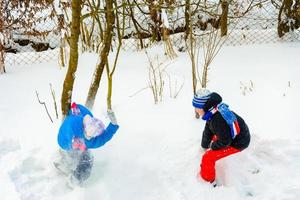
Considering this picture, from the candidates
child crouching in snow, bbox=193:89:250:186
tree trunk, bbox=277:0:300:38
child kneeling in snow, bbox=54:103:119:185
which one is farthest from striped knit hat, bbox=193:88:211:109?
tree trunk, bbox=277:0:300:38

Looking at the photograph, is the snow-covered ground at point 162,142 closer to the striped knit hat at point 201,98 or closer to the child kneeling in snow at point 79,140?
the child kneeling in snow at point 79,140

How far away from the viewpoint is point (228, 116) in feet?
11.4

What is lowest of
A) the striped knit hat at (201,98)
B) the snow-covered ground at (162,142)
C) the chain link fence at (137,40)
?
the snow-covered ground at (162,142)

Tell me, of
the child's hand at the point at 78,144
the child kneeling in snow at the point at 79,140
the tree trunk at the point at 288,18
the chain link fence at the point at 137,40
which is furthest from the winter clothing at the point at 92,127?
the tree trunk at the point at 288,18

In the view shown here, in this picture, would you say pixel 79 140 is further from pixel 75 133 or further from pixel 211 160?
pixel 211 160

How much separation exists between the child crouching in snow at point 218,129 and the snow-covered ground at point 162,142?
233mm

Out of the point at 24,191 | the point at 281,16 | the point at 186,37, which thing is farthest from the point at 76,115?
the point at 281,16

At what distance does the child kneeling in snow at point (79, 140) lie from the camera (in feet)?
11.1

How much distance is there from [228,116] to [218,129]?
0.13 meters

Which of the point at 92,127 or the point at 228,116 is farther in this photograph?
the point at 228,116

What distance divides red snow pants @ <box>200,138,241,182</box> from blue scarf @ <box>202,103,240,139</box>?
160 mm

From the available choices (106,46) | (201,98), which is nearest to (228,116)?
(201,98)

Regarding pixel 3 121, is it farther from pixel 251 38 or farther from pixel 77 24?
pixel 251 38

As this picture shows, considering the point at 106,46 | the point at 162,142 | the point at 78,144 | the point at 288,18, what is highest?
the point at 106,46
